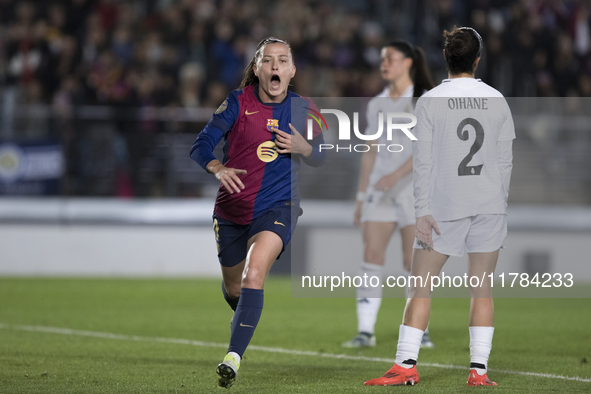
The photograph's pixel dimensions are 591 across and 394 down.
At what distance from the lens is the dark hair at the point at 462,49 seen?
5.13 meters

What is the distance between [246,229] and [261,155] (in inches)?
18.6

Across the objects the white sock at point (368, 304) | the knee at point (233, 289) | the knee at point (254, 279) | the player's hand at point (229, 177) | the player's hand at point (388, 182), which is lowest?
the white sock at point (368, 304)

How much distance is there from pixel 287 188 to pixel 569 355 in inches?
113

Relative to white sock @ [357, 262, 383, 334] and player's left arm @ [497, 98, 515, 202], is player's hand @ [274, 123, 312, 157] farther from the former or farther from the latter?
white sock @ [357, 262, 383, 334]

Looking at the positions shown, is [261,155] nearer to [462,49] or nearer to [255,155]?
[255,155]

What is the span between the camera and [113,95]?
1517cm

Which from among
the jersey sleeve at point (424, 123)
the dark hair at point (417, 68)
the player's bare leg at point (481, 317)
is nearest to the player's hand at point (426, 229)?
the player's bare leg at point (481, 317)

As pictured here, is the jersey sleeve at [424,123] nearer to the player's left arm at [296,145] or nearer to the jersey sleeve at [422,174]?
the jersey sleeve at [422,174]

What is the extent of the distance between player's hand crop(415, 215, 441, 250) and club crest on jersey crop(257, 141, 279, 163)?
3.24 ft

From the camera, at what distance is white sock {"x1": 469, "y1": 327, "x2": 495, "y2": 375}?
5246mm

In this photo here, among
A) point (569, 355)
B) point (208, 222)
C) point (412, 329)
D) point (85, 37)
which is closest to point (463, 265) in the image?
point (569, 355)

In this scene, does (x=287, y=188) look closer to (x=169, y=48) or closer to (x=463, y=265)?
(x=463, y=265)

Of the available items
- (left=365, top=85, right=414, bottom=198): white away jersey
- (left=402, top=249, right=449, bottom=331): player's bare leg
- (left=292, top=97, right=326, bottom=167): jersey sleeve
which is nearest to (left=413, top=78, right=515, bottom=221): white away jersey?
(left=402, top=249, right=449, bottom=331): player's bare leg

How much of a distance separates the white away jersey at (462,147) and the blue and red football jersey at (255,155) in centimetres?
71
